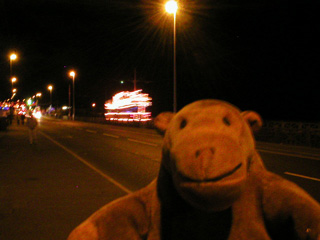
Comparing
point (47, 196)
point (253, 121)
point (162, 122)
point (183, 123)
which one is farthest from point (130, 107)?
point (183, 123)

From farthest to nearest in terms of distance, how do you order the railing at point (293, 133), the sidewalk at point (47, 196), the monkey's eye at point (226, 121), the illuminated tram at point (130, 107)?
the illuminated tram at point (130, 107) → the railing at point (293, 133) → the sidewalk at point (47, 196) → the monkey's eye at point (226, 121)

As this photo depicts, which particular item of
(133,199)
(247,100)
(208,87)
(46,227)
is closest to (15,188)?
(46,227)

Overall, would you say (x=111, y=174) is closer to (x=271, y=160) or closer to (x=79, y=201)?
(x=79, y=201)

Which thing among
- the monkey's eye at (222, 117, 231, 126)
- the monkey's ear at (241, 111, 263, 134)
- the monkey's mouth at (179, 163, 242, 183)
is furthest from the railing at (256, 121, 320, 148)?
the monkey's mouth at (179, 163, 242, 183)

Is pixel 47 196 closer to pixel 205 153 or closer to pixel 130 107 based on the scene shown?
pixel 205 153

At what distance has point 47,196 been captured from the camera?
6.98 meters

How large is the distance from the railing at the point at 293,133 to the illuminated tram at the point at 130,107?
79.8ft

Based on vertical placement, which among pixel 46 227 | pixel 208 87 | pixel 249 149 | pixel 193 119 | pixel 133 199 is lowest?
pixel 46 227

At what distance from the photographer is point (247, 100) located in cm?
3294

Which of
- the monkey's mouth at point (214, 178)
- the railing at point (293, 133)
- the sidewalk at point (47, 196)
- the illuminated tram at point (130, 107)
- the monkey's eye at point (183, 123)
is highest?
the illuminated tram at point (130, 107)

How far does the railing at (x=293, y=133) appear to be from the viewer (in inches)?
719

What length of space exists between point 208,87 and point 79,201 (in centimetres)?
3694

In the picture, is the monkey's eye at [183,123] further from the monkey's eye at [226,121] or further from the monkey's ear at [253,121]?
the monkey's ear at [253,121]

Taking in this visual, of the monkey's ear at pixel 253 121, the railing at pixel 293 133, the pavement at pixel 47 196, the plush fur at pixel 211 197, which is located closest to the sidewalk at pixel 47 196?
the pavement at pixel 47 196
